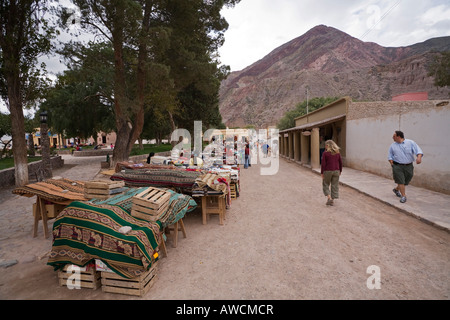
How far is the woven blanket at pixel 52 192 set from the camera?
15.4 feet

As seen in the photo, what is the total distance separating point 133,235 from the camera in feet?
9.66

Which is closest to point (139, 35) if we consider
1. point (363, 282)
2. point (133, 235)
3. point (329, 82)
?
point (133, 235)

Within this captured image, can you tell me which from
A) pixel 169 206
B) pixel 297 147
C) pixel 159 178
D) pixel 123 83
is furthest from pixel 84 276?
pixel 297 147

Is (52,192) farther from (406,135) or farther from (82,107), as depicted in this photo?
(82,107)

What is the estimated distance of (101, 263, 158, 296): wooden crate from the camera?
116 inches

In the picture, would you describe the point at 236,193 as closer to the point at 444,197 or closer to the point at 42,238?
the point at 42,238

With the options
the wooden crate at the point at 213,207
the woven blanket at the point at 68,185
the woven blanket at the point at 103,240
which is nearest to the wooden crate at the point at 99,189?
the woven blanket at the point at 68,185

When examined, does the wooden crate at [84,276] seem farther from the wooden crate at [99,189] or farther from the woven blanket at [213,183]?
the woven blanket at [213,183]

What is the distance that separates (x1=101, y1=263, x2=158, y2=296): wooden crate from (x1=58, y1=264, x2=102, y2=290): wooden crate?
0.46 ft

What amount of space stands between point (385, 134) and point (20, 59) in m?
14.7

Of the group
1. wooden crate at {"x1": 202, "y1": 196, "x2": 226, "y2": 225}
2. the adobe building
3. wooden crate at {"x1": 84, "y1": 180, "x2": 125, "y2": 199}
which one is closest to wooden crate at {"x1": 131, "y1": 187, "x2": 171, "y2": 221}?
wooden crate at {"x1": 84, "y1": 180, "x2": 125, "y2": 199}

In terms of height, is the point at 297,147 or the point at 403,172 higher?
the point at 297,147

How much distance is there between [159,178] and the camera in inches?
246
